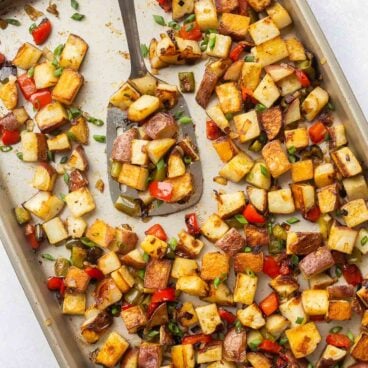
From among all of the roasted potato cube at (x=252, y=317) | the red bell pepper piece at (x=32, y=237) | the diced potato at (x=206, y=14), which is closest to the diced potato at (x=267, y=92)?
the diced potato at (x=206, y=14)

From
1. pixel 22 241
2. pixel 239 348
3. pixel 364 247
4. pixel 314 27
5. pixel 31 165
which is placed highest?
pixel 314 27

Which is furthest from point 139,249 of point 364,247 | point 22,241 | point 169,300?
point 364,247

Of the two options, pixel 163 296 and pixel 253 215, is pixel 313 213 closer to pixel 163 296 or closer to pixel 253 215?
pixel 253 215

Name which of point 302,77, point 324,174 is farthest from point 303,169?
point 302,77

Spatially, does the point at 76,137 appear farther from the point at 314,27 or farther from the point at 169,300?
the point at 314,27

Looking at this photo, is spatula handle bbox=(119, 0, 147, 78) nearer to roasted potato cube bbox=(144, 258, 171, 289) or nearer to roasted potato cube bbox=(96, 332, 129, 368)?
roasted potato cube bbox=(144, 258, 171, 289)

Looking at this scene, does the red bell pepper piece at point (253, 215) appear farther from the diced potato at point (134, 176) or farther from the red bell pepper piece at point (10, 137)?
the red bell pepper piece at point (10, 137)
